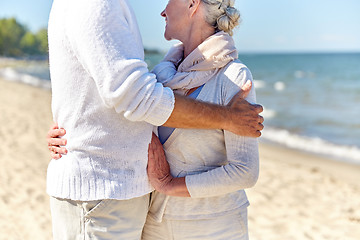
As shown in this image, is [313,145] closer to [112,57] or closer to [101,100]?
[101,100]

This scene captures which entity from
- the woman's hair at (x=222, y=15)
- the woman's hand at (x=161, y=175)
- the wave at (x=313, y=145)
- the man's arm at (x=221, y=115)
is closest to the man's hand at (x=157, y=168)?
the woman's hand at (x=161, y=175)

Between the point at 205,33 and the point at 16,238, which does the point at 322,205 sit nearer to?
the point at 16,238

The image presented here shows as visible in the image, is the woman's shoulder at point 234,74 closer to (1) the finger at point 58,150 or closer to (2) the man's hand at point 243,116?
(2) the man's hand at point 243,116

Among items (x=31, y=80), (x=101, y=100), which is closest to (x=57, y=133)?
(x=101, y=100)

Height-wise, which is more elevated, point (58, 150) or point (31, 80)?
point (58, 150)

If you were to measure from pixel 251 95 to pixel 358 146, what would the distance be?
322 inches

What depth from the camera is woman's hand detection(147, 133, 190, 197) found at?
1.69 metres

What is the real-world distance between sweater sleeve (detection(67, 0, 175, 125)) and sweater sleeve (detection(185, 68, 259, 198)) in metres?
0.40

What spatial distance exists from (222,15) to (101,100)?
2.27ft

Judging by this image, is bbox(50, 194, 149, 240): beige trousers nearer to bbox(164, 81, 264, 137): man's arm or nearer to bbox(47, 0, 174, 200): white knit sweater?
bbox(47, 0, 174, 200): white knit sweater

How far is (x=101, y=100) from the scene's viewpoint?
1.51 m

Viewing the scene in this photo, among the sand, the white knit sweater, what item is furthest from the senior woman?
the sand

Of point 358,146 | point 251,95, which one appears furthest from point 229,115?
point 358,146

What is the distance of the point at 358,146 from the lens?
Answer: 355 inches
